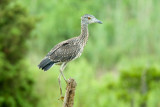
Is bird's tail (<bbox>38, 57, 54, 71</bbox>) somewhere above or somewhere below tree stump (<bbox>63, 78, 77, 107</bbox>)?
above

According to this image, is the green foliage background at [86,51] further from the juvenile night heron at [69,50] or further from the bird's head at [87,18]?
the bird's head at [87,18]

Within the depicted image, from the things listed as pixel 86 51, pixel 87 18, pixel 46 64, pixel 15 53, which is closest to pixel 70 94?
pixel 46 64

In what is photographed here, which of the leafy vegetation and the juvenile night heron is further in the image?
the leafy vegetation

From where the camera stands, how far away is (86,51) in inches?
2359

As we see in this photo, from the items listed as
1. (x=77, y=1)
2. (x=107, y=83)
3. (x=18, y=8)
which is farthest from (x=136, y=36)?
(x=18, y=8)

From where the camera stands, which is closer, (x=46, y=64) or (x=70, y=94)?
(x=70, y=94)

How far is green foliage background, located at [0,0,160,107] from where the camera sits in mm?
26125

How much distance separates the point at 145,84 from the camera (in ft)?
141

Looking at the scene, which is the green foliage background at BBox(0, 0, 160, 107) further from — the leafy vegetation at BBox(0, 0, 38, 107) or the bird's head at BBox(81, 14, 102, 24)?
the bird's head at BBox(81, 14, 102, 24)

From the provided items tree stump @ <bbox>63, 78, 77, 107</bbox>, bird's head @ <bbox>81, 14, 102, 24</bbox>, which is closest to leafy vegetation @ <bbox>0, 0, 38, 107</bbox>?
bird's head @ <bbox>81, 14, 102, 24</bbox>

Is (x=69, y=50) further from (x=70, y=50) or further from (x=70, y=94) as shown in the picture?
(x=70, y=94)

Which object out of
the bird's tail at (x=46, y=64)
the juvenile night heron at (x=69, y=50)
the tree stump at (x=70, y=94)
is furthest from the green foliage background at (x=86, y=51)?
the tree stump at (x=70, y=94)

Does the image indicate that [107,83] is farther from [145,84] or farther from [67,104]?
[67,104]

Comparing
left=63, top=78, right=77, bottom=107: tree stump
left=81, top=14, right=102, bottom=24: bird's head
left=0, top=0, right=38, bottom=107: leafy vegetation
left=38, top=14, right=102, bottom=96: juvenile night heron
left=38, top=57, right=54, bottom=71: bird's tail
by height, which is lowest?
left=63, top=78, right=77, bottom=107: tree stump
